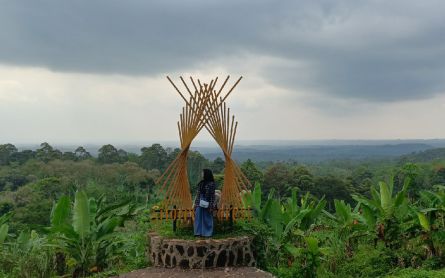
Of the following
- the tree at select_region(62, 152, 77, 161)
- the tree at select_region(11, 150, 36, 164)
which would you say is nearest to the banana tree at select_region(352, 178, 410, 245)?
the tree at select_region(62, 152, 77, 161)

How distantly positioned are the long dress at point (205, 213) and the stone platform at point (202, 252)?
0.81 ft

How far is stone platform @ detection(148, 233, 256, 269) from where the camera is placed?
23.0 feet

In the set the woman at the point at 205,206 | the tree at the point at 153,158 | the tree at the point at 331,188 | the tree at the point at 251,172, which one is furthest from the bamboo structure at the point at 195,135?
the tree at the point at 153,158

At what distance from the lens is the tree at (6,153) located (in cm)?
3516

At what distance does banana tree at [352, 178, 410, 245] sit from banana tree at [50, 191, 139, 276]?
4.44 meters

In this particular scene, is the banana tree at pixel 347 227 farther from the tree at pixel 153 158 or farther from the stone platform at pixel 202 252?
the tree at pixel 153 158

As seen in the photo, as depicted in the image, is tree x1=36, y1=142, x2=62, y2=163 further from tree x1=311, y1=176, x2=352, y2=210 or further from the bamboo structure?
the bamboo structure

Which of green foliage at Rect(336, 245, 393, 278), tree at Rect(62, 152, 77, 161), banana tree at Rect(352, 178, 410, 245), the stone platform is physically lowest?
green foliage at Rect(336, 245, 393, 278)

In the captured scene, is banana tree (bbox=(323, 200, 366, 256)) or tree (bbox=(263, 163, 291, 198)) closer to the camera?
banana tree (bbox=(323, 200, 366, 256))

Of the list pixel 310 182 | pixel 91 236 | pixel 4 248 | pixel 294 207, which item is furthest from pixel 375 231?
pixel 310 182

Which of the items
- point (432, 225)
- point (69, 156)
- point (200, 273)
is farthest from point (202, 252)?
point (69, 156)

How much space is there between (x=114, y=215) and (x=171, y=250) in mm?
1536

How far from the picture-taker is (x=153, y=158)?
1330 inches

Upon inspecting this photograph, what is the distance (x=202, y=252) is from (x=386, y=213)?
323cm
